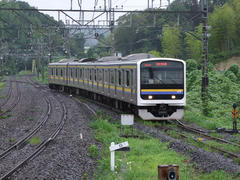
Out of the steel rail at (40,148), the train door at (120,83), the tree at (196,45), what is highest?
the tree at (196,45)

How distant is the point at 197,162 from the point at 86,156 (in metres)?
2.58

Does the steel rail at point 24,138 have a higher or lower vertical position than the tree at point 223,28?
lower

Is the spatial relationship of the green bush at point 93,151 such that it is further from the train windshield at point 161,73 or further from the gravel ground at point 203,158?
the train windshield at point 161,73

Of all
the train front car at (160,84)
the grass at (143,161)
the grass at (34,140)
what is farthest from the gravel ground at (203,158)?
the grass at (34,140)

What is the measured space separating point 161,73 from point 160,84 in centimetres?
41

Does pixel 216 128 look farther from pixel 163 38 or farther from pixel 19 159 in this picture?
pixel 163 38

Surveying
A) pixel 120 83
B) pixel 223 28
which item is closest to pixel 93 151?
pixel 120 83

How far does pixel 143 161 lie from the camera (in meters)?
10.0

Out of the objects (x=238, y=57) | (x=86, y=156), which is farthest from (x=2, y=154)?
(x=238, y=57)

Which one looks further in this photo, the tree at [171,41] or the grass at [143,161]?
the tree at [171,41]

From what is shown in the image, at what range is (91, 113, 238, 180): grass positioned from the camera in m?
8.55

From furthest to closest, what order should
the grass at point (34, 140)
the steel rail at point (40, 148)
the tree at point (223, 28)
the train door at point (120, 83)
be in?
1. the tree at point (223, 28)
2. the train door at point (120, 83)
3. the grass at point (34, 140)
4. the steel rail at point (40, 148)

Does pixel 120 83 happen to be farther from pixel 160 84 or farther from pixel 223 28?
pixel 223 28

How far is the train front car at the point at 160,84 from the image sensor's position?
16.2m
